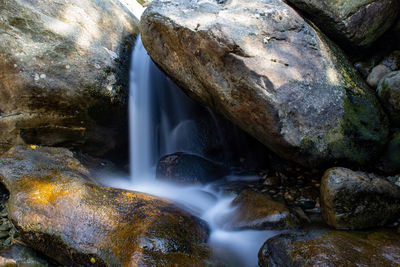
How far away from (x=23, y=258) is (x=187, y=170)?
2608 mm

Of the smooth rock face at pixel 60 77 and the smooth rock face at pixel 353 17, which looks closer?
the smooth rock face at pixel 60 77

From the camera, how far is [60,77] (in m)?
3.96

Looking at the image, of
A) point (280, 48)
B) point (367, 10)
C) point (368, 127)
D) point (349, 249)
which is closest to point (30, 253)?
point (349, 249)

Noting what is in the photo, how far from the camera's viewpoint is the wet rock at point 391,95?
365 cm

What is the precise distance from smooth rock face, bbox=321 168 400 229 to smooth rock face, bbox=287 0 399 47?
2424 millimetres

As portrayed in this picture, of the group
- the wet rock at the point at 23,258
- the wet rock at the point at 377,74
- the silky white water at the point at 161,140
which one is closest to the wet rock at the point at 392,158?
the wet rock at the point at 377,74

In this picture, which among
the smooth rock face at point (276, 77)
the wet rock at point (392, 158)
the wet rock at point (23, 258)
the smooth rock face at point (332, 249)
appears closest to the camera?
the smooth rock face at point (332, 249)

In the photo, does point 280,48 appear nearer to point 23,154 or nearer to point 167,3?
point 167,3

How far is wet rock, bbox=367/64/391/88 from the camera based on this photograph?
4.11 metres

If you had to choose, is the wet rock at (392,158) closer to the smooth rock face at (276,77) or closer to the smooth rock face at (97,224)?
the smooth rock face at (276,77)

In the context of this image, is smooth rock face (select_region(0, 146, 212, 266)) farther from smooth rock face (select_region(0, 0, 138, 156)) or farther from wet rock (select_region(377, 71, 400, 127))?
wet rock (select_region(377, 71, 400, 127))

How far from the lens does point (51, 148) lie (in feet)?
13.1

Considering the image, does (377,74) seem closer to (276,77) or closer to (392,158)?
(392,158)

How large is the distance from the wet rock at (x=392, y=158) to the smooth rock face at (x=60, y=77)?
4.10 m
